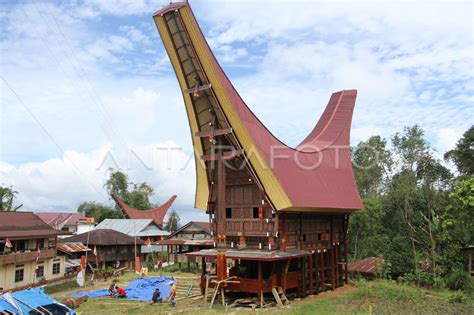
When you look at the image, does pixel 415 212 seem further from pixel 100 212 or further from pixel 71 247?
pixel 100 212

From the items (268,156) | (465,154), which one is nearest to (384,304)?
(268,156)

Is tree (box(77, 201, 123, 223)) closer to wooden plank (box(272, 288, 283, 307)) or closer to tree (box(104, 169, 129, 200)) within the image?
tree (box(104, 169, 129, 200))

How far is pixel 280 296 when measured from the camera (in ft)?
58.5

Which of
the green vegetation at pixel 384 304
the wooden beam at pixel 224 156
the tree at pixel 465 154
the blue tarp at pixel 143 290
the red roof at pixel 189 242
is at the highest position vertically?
the tree at pixel 465 154

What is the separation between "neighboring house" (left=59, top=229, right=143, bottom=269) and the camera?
114ft

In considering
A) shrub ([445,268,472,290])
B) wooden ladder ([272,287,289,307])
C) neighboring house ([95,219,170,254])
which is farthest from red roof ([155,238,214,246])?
shrub ([445,268,472,290])

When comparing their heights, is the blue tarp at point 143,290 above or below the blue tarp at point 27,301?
below

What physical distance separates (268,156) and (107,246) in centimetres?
2255

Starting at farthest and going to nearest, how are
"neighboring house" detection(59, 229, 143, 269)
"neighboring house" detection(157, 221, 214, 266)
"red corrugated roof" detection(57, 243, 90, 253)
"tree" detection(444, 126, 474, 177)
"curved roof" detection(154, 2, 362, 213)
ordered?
"tree" detection(444, 126, 474, 177) < "neighboring house" detection(157, 221, 214, 266) < "neighboring house" detection(59, 229, 143, 269) < "red corrugated roof" detection(57, 243, 90, 253) < "curved roof" detection(154, 2, 362, 213)

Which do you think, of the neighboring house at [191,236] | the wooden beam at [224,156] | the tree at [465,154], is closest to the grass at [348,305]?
the wooden beam at [224,156]

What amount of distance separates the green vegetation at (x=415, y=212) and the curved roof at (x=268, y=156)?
5121 mm

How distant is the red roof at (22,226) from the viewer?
25406 millimetres

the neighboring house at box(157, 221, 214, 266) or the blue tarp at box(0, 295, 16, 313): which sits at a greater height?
the neighboring house at box(157, 221, 214, 266)

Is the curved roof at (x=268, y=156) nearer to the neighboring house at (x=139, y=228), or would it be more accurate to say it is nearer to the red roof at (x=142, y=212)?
the neighboring house at (x=139, y=228)
